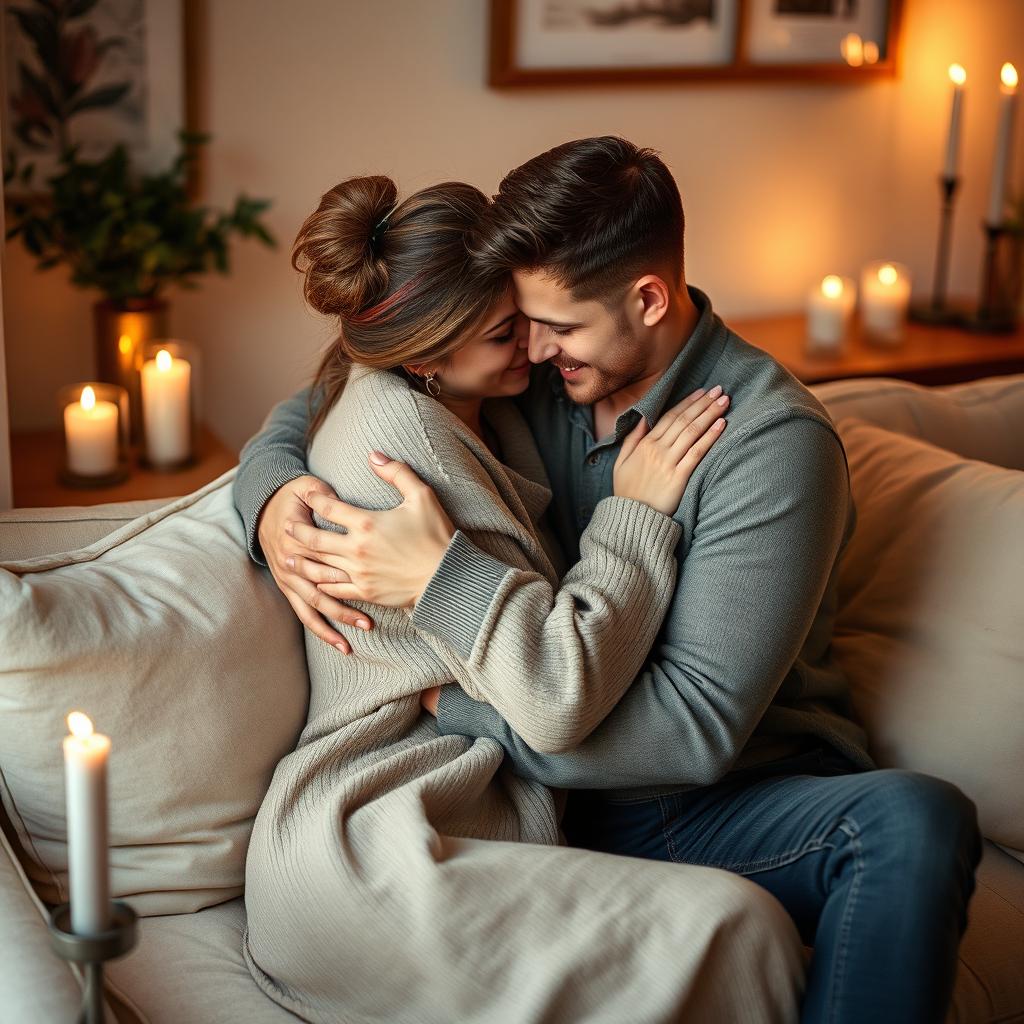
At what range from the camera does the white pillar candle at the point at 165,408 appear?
6.67 ft

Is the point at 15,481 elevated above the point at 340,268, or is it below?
below

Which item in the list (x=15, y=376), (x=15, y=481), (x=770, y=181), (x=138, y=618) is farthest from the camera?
(x=770, y=181)

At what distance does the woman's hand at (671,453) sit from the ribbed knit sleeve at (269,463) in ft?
1.26

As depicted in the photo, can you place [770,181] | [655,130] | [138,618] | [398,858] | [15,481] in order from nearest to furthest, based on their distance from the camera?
[398,858] < [138,618] < [15,481] < [655,130] < [770,181]

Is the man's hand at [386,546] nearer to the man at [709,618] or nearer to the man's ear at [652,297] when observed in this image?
the man at [709,618]

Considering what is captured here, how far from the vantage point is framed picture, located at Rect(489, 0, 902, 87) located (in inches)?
95.7

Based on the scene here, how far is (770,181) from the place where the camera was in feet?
9.35

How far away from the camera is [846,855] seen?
1.29 meters

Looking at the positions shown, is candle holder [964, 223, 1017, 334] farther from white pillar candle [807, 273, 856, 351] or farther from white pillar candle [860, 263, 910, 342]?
white pillar candle [807, 273, 856, 351]

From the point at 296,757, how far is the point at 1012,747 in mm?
833

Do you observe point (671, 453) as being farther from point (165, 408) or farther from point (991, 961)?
point (165, 408)

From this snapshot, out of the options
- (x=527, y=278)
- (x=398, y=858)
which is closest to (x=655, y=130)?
(x=527, y=278)

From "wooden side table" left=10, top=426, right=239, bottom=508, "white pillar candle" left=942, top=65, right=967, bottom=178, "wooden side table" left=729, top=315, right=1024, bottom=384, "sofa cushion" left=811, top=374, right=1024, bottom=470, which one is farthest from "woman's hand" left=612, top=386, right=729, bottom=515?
"white pillar candle" left=942, top=65, right=967, bottom=178

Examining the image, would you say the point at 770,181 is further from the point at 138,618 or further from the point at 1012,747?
the point at 138,618
